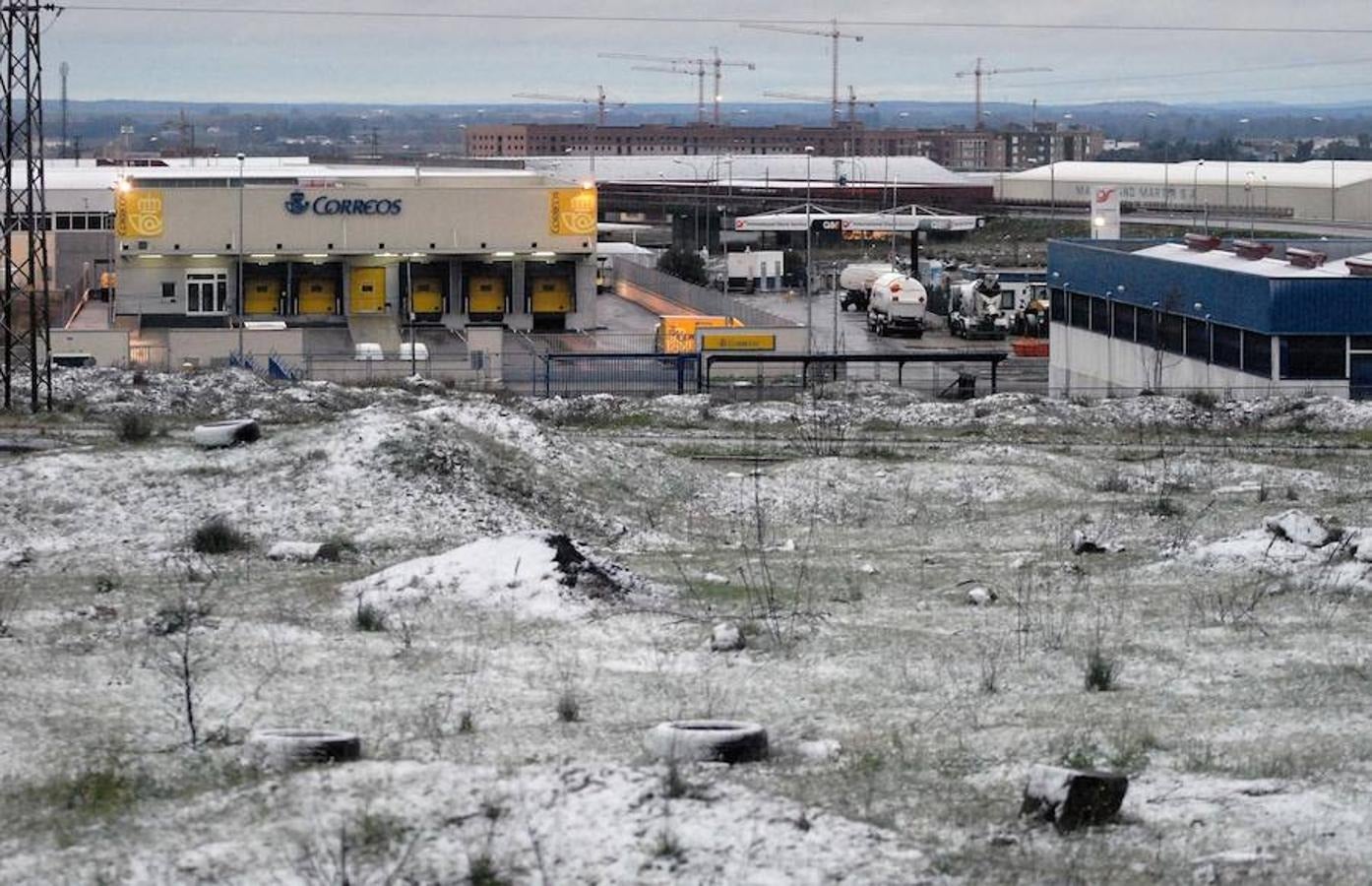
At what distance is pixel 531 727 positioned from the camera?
40.8 feet

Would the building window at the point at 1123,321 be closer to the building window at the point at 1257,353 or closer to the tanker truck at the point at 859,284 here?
Answer: the building window at the point at 1257,353

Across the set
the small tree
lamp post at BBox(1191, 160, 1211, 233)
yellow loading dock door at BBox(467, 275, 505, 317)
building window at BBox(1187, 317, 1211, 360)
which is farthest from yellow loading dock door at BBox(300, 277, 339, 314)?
lamp post at BBox(1191, 160, 1211, 233)

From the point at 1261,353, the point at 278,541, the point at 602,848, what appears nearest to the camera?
the point at 602,848

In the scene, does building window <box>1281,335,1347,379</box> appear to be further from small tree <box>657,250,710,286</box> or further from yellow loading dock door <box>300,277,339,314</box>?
small tree <box>657,250,710,286</box>

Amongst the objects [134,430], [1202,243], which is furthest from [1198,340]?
[134,430]

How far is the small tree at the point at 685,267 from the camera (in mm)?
89812

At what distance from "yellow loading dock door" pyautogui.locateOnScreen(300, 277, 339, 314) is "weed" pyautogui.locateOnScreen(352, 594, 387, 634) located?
4723 centimetres

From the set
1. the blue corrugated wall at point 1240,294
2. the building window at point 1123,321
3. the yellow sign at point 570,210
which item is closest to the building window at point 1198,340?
the blue corrugated wall at point 1240,294

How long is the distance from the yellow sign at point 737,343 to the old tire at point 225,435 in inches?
1019

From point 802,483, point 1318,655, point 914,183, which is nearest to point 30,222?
point 802,483

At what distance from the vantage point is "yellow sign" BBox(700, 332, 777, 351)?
1986 inches

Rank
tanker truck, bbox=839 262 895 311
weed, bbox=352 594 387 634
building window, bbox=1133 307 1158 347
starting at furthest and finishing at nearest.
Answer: tanker truck, bbox=839 262 895 311
building window, bbox=1133 307 1158 347
weed, bbox=352 594 387 634

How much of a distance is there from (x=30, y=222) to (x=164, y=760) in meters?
22.6

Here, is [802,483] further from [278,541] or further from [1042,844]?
[1042,844]
